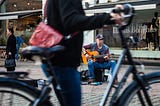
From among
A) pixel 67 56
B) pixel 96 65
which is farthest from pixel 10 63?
pixel 67 56

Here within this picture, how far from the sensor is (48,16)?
331cm

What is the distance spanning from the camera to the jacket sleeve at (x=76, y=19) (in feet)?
10.0

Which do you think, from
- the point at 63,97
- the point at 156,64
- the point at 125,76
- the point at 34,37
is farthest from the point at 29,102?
the point at 156,64

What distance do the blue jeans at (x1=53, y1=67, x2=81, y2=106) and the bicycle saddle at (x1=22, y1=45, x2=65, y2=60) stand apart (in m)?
0.26

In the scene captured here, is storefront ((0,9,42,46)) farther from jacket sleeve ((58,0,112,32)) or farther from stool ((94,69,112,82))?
jacket sleeve ((58,0,112,32))

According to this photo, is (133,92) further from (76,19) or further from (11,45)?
(11,45)

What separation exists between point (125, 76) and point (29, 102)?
30.5 inches

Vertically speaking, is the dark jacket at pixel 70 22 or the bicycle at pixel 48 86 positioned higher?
the dark jacket at pixel 70 22

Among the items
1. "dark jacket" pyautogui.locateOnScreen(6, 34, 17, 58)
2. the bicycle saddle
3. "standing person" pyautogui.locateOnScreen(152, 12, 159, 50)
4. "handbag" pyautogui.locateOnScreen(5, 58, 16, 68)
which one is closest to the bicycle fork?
the bicycle saddle

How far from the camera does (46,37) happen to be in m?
3.20

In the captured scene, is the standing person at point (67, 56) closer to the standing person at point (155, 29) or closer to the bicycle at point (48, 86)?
the bicycle at point (48, 86)

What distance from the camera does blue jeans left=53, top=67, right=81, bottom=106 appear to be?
10.7 feet

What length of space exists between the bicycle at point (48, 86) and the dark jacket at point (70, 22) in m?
0.17

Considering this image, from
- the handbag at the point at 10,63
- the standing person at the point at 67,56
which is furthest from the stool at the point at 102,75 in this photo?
the standing person at the point at 67,56
